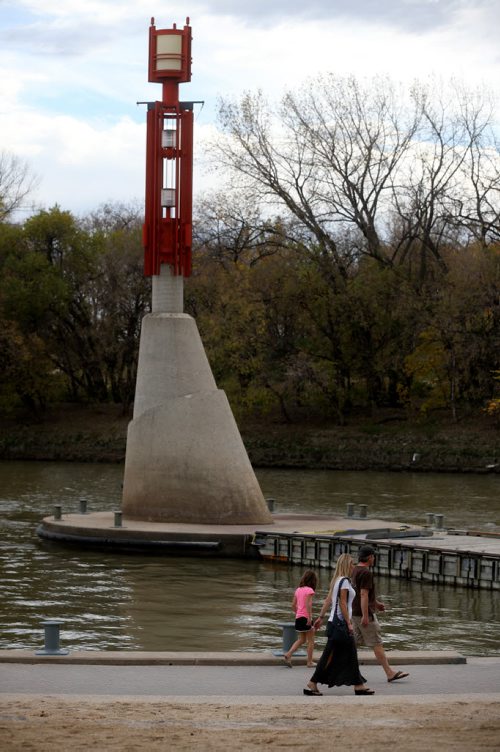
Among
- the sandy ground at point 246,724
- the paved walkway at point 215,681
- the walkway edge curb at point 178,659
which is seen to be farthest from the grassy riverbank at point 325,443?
the sandy ground at point 246,724

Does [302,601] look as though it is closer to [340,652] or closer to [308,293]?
[340,652]

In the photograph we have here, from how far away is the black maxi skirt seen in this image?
14.1 m

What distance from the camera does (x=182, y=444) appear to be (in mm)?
33281

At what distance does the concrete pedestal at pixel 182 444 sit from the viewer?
1307 inches

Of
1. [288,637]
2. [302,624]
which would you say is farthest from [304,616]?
[288,637]

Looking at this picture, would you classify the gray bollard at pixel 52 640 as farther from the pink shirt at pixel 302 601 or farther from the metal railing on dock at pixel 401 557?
the metal railing on dock at pixel 401 557

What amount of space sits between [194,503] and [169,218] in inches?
289

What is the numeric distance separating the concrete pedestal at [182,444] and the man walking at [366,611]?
17805 mm

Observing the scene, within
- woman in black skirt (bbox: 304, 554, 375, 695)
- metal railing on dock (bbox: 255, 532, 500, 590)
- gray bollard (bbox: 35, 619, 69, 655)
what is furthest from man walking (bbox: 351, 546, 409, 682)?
metal railing on dock (bbox: 255, 532, 500, 590)

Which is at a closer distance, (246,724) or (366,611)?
(246,724)

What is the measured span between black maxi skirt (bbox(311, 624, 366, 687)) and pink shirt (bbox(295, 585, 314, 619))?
153 cm

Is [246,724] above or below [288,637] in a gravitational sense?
below

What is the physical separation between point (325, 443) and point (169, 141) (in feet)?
120

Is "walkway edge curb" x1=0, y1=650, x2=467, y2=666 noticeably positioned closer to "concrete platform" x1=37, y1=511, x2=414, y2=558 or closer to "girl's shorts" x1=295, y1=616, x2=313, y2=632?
"girl's shorts" x1=295, y1=616, x2=313, y2=632
